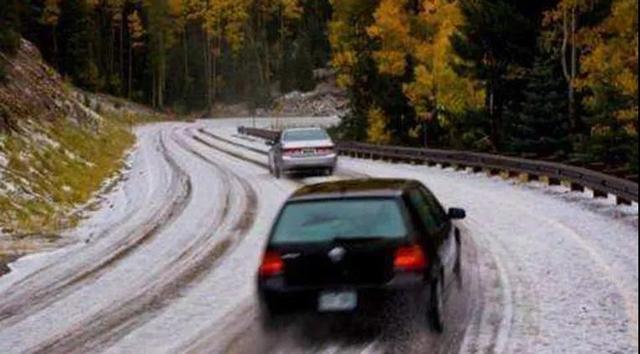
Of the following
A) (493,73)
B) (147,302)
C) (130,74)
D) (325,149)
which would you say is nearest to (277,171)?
(325,149)

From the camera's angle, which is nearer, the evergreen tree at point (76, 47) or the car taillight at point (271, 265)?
the car taillight at point (271, 265)

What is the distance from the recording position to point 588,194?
20.4 metres

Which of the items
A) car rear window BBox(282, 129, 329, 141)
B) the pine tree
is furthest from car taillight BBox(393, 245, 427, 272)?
the pine tree

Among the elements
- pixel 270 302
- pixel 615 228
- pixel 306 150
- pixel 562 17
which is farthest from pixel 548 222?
pixel 562 17

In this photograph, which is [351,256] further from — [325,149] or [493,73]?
[493,73]

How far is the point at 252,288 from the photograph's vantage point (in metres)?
10.6

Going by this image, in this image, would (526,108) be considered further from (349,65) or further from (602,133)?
(349,65)

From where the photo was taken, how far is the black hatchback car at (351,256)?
24.5 ft

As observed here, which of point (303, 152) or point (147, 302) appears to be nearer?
point (147, 302)

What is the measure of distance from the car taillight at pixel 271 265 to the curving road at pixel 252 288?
490 mm

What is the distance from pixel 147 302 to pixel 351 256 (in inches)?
142

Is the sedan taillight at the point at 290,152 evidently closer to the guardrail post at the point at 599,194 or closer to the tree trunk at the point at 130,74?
the guardrail post at the point at 599,194

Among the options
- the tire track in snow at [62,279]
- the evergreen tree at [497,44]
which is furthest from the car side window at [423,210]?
the evergreen tree at [497,44]

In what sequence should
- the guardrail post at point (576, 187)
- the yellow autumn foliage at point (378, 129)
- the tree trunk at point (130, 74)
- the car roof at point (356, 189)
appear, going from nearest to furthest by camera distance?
the car roof at point (356, 189) → the guardrail post at point (576, 187) → the yellow autumn foliage at point (378, 129) → the tree trunk at point (130, 74)
